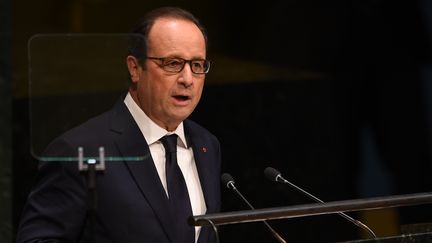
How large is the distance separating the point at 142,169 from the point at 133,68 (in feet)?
1.08

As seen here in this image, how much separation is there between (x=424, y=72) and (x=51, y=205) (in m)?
2.31

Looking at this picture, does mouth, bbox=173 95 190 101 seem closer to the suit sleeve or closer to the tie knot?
the tie knot

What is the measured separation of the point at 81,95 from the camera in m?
2.78

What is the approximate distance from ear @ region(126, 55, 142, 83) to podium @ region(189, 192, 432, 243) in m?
0.48

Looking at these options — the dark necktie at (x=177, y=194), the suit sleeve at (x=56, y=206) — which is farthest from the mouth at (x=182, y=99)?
the suit sleeve at (x=56, y=206)

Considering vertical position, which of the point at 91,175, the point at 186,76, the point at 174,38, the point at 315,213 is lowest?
Result: the point at 315,213

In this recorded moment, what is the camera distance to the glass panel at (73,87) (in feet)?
8.78

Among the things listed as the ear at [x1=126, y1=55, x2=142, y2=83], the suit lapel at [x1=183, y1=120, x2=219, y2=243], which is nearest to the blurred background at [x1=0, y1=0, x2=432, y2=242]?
the suit lapel at [x1=183, y1=120, x2=219, y2=243]

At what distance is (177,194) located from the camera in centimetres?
313

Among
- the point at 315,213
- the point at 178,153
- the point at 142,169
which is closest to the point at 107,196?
the point at 142,169

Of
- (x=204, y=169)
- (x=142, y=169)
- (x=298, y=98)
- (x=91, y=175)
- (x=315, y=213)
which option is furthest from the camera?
(x=298, y=98)

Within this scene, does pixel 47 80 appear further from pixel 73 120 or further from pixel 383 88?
pixel 383 88

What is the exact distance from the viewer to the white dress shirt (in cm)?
315

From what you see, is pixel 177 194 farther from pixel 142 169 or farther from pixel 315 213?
pixel 315 213
